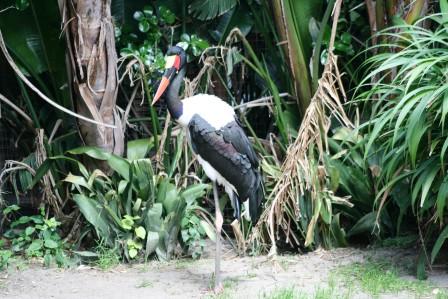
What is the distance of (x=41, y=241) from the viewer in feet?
21.2

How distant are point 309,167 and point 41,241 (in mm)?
2315

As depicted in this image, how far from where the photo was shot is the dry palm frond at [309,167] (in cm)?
640

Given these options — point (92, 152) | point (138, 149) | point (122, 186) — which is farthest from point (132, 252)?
point (138, 149)

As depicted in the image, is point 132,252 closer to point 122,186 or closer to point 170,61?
point 122,186

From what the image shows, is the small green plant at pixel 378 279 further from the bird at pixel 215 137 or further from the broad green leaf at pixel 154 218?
the broad green leaf at pixel 154 218

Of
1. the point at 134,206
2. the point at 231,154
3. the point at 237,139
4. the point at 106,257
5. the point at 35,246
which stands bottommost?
the point at 106,257

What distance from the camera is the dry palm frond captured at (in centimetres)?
640

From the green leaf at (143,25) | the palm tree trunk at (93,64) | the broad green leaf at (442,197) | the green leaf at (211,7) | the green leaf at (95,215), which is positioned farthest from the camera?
A: the green leaf at (211,7)

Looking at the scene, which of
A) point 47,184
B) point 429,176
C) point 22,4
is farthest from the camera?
point 22,4

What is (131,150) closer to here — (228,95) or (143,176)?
(143,176)

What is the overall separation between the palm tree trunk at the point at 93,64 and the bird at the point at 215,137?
74 centimetres

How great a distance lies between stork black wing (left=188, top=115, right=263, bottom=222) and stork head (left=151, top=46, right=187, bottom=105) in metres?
0.34

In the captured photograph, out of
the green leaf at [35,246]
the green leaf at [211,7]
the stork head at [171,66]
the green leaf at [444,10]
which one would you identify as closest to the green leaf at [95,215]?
the green leaf at [35,246]

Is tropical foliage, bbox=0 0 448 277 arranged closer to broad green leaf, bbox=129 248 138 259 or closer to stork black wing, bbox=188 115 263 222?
broad green leaf, bbox=129 248 138 259
